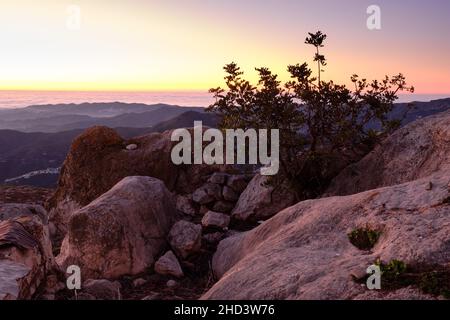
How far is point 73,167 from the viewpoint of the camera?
26.9m

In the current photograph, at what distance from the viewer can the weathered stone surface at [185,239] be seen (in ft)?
56.3

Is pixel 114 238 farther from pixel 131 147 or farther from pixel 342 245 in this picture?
pixel 131 147

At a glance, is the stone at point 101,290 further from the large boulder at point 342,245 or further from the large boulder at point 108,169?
the large boulder at point 108,169

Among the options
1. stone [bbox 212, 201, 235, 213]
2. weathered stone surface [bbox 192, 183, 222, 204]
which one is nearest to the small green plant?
stone [bbox 212, 201, 235, 213]

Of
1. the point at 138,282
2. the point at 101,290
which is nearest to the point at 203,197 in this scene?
the point at 138,282

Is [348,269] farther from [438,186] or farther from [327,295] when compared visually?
[438,186]

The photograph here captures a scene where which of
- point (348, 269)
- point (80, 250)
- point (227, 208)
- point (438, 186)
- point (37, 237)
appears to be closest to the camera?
point (348, 269)

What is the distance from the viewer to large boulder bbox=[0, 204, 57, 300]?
8.99m

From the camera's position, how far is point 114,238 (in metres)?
16.5

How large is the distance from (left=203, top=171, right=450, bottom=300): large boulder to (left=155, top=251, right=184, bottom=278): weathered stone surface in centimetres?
535

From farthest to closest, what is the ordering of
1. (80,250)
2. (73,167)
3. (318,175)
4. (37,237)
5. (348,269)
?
(73,167)
(318,175)
(80,250)
(37,237)
(348,269)
